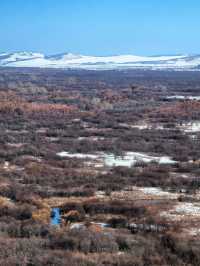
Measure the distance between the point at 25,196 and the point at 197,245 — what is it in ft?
22.3

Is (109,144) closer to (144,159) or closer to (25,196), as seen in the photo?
(144,159)

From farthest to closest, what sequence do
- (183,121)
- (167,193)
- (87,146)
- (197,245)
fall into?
(183,121), (87,146), (167,193), (197,245)

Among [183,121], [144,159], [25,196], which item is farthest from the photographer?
[183,121]

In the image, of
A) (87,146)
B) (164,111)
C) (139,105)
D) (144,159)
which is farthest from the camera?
(139,105)

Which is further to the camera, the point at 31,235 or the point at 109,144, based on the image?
the point at 109,144

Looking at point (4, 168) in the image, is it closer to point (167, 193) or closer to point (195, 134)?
point (167, 193)

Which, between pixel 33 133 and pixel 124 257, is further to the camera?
pixel 33 133

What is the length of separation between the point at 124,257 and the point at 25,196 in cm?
693

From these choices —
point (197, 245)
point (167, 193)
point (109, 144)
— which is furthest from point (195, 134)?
point (197, 245)

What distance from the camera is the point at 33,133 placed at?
34.6 metres

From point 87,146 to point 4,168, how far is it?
21.5ft

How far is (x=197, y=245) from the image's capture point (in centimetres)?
1276

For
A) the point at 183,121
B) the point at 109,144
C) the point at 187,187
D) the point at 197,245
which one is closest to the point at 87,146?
the point at 109,144

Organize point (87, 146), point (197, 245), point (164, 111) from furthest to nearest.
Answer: point (164, 111) < point (87, 146) < point (197, 245)
